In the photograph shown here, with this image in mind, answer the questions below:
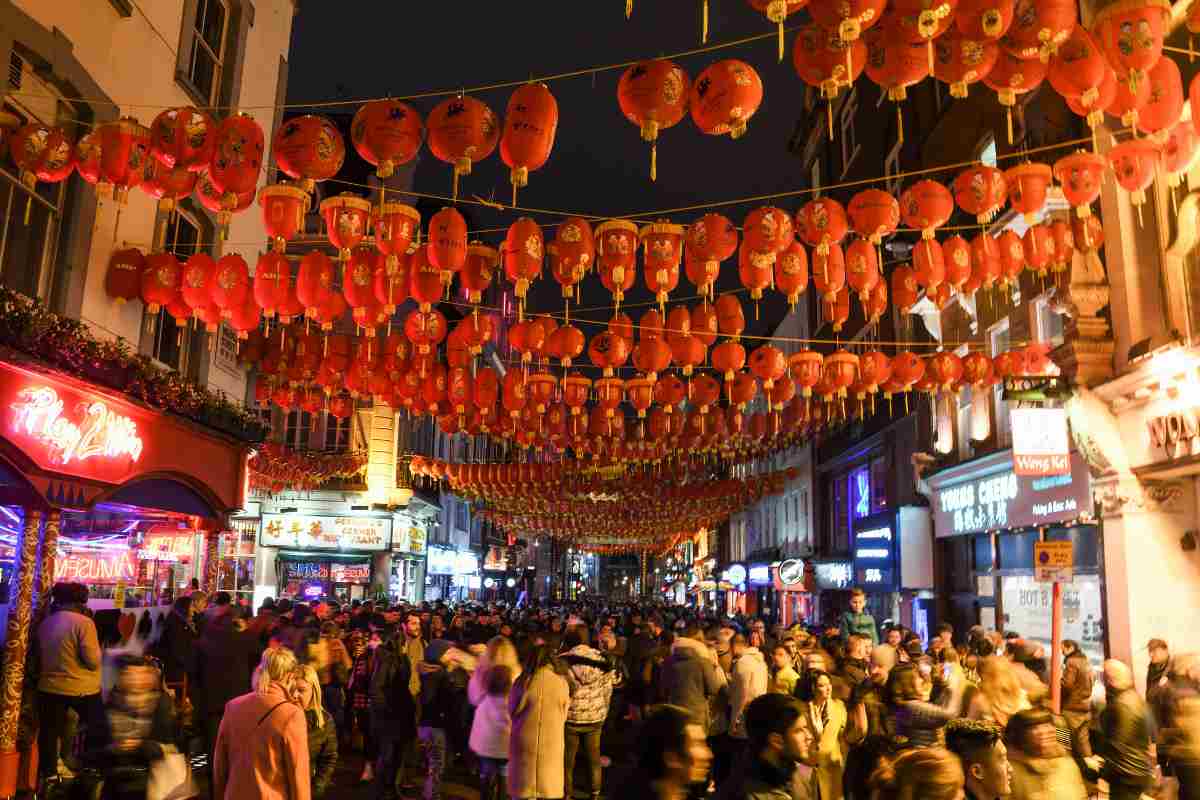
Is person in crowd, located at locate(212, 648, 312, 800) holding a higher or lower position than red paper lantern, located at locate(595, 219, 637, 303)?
lower

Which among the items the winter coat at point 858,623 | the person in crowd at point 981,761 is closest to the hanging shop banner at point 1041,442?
the winter coat at point 858,623

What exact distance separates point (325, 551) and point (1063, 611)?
23.3 meters

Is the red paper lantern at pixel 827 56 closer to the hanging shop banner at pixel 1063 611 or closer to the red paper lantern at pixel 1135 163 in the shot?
the red paper lantern at pixel 1135 163

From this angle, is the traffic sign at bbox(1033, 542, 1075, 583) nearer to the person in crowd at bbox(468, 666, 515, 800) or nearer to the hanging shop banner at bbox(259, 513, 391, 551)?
the person in crowd at bbox(468, 666, 515, 800)

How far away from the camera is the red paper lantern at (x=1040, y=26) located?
6.82m

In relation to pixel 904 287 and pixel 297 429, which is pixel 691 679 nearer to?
pixel 904 287

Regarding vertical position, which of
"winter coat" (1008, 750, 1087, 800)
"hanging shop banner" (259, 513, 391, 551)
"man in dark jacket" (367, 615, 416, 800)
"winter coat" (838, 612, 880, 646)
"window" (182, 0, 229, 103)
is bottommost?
"man in dark jacket" (367, 615, 416, 800)

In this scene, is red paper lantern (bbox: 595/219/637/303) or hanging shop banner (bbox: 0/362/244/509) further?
red paper lantern (bbox: 595/219/637/303)

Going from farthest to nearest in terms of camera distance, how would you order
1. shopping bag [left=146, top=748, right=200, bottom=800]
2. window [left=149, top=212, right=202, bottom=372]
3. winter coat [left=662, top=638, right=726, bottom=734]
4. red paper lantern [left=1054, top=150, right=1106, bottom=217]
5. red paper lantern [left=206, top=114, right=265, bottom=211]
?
1. window [left=149, top=212, right=202, bottom=372]
2. winter coat [left=662, top=638, right=726, bottom=734]
3. red paper lantern [left=1054, top=150, right=1106, bottom=217]
4. red paper lantern [left=206, top=114, right=265, bottom=211]
5. shopping bag [left=146, top=748, right=200, bottom=800]

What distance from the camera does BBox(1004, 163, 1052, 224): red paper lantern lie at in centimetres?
1014

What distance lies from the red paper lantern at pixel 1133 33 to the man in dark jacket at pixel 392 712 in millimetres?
8901

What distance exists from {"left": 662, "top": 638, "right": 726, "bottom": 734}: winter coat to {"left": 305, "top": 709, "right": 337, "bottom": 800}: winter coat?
4283mm

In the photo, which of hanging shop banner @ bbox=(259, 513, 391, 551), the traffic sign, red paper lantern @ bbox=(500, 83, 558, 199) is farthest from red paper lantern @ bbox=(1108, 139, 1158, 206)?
hanging shop banner @ bbox=(259, 513, 391, 551)

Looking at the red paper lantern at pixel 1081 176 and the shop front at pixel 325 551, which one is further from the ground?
the red paper lantern at pixel 1081 176
